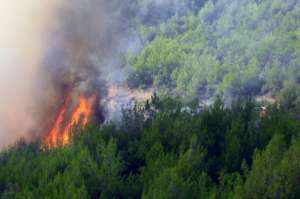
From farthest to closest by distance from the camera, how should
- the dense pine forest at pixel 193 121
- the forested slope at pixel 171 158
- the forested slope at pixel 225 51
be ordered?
the forested slope at pixel 225 51, the dense pine forest at pixel 193 121, the forested slope at pixel 171 158

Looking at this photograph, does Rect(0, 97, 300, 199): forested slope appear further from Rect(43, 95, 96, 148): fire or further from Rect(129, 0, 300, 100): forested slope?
Rect(43, 95, 96, 148): fire

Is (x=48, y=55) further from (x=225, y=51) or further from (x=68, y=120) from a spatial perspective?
(x=225, y=51)

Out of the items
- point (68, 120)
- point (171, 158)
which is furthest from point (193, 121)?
point (68, 120)

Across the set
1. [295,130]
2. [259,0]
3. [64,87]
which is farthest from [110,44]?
[295,130]

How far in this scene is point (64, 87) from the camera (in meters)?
71.8

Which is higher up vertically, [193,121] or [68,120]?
[68,120]

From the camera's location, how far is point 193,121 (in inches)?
2116

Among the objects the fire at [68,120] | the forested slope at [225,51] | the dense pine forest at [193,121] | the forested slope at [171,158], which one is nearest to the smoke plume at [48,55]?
the fire at [68,120]

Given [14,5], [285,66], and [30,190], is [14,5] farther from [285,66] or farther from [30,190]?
[30,190]

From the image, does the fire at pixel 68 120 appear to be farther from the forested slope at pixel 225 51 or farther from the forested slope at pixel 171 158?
the forested slope at pixel 171 158

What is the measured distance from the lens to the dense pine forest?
44.8m

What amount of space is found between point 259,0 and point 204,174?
2658 centimetres

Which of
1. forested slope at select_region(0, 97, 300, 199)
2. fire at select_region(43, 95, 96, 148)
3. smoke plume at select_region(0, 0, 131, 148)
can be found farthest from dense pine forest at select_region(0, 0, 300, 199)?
smoke plume at select_region(0, 0, 131, 148)

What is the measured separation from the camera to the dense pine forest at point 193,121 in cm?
4478
